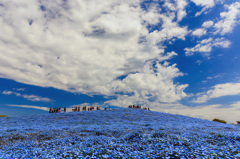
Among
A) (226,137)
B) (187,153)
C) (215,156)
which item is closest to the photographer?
(215,156)

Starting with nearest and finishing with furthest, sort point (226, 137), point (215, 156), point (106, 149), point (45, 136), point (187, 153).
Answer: point (215, 156)
point (187, 153)
point (106, 149)
point (226, 137)
point (45, 136)

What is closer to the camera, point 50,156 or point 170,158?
point 170,158

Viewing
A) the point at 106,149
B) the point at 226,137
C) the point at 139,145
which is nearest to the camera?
the point at 106,149

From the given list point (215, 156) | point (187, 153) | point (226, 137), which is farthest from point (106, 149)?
point (226, 137)

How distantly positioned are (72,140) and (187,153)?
35.7ft

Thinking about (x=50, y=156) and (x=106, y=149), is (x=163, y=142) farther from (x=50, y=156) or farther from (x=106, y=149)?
(x=50, y=156)

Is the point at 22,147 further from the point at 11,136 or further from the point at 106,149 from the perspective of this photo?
the point at 106,149

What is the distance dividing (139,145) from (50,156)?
727 cm

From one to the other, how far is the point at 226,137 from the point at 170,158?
343 inches

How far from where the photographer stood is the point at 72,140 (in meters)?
15.0

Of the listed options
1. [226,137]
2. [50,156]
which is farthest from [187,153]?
[50,156]

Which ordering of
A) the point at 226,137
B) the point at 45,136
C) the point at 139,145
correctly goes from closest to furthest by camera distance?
the point at 139,145, the point at 226,137, the point at 45,136

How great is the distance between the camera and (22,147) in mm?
13492

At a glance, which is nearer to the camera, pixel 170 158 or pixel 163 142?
pixel 170 158
